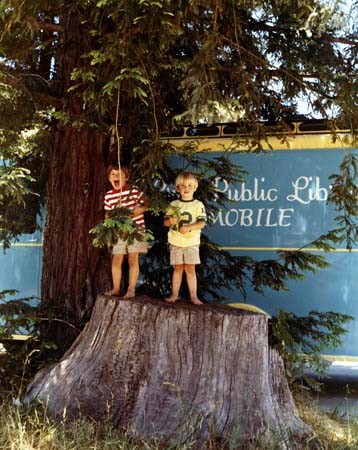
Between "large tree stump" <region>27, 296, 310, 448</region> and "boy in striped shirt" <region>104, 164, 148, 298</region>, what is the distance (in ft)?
0.88

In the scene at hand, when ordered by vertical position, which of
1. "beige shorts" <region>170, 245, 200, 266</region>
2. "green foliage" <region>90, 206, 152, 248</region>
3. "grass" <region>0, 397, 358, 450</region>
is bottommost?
"grass" <region>0, 397, 358, 450</region>

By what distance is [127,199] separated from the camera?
4824mm

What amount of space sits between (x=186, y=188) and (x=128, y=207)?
20.3 inches

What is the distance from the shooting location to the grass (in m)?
3.82

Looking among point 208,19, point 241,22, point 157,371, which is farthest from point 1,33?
point 157,371

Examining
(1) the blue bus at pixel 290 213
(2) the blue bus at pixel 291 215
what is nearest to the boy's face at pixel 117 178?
(1) the blue bus at pixel 290 213

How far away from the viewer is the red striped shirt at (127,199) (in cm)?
483

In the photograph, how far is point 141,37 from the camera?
4559 mm

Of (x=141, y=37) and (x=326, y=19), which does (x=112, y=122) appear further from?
(x=326, y=19)

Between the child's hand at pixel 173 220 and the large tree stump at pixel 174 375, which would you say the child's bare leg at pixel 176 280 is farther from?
the child's hand at pixel 173 220

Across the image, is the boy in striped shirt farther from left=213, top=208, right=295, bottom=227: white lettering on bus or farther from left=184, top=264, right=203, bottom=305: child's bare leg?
left=213, top=208, right=295, bottom=227: white lettering on bus

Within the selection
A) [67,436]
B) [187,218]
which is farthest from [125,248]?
[67,436]

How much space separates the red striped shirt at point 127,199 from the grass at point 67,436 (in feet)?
5.28

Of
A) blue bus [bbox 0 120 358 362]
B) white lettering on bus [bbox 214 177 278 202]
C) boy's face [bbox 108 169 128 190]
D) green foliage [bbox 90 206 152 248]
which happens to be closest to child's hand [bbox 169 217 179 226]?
green foliage [bbox 90 206 152 248]
